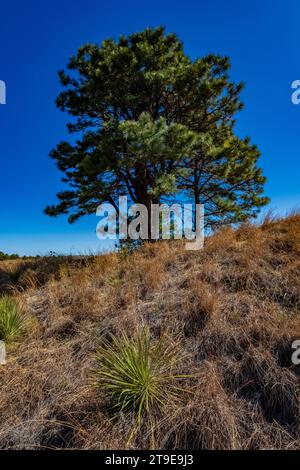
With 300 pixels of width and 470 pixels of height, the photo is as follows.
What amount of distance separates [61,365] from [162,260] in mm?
3026

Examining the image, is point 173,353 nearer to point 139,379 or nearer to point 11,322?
A: point 139,379

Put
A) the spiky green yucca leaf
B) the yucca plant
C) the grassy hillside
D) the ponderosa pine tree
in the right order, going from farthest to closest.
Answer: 1. the ponderosa pine tree
2. the yucca plant
3. the spiky green yucca leaf
4. the grassy hillside

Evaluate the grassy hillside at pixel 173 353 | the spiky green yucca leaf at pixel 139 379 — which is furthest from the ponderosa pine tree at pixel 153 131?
the spiky green yucca leaf at pixel 139 379

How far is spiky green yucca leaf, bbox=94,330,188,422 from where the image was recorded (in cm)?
296

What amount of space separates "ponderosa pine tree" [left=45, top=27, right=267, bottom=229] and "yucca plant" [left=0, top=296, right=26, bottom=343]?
3618 mm

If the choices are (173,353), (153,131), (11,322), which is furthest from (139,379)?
(153,131)

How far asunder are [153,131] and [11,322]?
4.86 meters

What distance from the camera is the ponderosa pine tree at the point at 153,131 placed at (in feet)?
24.5

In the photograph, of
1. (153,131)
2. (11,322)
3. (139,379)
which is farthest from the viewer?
(153,131)

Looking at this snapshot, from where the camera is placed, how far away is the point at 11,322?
15.0 feet

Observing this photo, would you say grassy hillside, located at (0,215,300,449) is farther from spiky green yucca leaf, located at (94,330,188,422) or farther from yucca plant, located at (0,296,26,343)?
yucca plant, located at (0,296,26,343)

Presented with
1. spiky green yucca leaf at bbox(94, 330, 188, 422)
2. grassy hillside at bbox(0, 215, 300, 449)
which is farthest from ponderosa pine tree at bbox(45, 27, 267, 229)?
spiky green yucca leaf at bbox(94, 330, 188, 422)

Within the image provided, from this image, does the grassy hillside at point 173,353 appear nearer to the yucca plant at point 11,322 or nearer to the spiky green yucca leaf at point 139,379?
the spiky green yucca leaf at point 139,379
